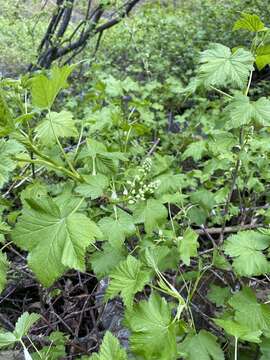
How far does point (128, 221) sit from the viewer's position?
1.25m

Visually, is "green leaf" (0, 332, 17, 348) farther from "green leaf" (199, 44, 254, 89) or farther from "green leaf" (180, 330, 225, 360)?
"green leaf" (199, 44, 254, 89)

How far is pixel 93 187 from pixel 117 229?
14 centimetres

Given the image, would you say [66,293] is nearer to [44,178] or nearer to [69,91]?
[44,178]

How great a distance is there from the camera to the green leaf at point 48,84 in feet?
3.67

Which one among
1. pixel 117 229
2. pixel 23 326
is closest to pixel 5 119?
pixel 117 229

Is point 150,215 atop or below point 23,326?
atop

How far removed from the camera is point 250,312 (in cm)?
117

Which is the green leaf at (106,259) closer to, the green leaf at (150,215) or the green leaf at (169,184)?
the green leaf at (150,215)

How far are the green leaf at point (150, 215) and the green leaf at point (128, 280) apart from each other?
0.61ft

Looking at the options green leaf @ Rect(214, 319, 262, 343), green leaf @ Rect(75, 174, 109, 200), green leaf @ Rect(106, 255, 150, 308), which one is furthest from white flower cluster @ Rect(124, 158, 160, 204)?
green leaf @ Rect(214, 319, 262, 343)

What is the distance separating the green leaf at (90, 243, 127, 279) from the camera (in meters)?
1.27

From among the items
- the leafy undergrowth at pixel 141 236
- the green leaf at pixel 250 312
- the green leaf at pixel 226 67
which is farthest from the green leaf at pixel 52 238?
the green leaf at pixel 226 67

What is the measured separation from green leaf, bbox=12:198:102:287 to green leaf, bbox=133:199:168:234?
11.4 inches

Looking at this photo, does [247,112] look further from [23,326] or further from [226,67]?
[23,326]
